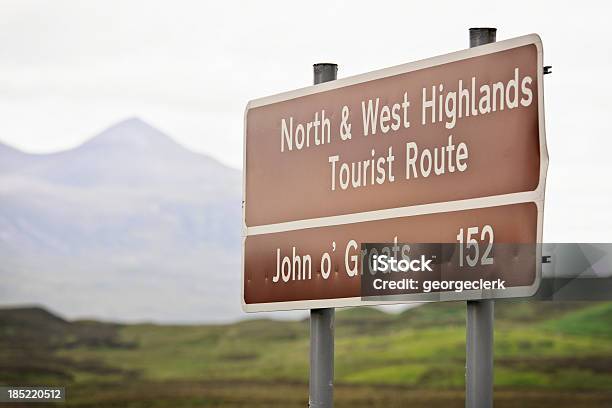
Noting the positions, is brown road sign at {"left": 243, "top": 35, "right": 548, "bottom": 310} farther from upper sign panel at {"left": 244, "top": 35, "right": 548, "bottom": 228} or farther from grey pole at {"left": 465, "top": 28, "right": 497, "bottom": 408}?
grey pole at {"left": 465, "top": 28, "right": 497, "bottom": 408}

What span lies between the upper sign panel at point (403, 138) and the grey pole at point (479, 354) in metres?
0.45

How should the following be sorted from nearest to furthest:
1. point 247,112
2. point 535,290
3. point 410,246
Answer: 1. point 535,290
2. point 410,246
3. point 247,112

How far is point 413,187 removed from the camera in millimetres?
5043

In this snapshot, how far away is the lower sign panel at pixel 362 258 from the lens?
14.5 ft

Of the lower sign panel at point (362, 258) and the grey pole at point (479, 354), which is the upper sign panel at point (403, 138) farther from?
the grey pole at point (479, 354)

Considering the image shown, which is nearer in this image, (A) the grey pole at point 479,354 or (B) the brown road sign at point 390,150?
(B) the brown road sign at point 390,150

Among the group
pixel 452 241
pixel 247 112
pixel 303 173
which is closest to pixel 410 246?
pixel 452 241

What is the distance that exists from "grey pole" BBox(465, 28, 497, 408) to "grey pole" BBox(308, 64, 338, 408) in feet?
4.10

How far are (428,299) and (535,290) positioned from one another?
61 centimetres

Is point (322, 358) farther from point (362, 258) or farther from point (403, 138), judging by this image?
point (403, 138)

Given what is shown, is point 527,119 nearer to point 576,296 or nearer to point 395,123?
point 395,123

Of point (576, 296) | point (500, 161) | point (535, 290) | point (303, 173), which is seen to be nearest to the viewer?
point (535, 290)

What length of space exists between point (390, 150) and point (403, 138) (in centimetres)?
11

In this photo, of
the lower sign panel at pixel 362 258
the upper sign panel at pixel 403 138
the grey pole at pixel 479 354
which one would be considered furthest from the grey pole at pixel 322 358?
the grey pole at pixel 479 354
